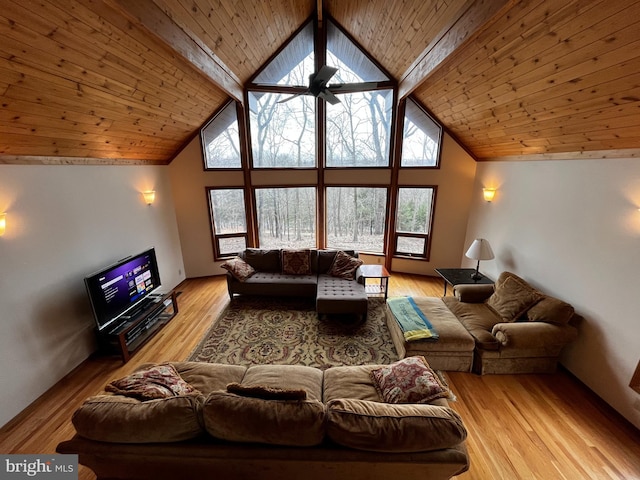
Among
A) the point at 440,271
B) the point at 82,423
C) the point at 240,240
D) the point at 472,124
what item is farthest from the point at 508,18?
the point at 240,240

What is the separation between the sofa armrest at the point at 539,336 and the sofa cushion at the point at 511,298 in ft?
1.15

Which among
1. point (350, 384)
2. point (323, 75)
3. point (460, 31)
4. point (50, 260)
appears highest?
point (460, 31)

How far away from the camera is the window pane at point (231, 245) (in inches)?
233

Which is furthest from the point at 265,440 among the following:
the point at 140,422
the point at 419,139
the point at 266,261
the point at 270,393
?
the point at 419,139

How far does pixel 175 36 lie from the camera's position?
8.87ft

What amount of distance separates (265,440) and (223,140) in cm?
531

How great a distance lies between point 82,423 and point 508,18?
4.18m

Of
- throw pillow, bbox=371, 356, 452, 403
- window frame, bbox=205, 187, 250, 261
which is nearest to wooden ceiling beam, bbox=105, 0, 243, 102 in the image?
window frame, bbox=205, 187, 250, 261

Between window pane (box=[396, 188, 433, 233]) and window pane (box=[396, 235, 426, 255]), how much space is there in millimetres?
180

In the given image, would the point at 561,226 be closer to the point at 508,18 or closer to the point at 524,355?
the point at 524,355

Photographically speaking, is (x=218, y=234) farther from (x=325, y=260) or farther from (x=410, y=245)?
(x=410, y=245)

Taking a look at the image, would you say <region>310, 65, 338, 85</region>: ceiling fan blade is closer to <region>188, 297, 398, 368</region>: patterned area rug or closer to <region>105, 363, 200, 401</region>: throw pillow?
<region>188, 297, 398, 368</region>: patterned area rug

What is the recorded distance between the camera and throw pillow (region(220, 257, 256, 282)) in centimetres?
457

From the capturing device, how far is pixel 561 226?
322 centimetres
